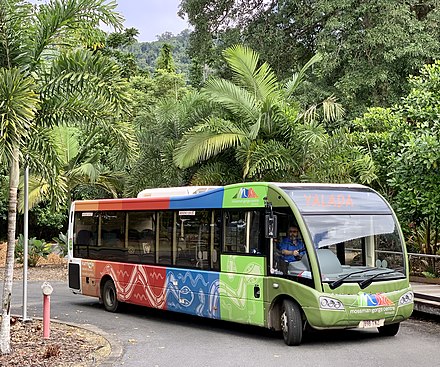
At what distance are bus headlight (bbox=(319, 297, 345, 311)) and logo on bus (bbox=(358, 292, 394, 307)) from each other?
14.1 inches

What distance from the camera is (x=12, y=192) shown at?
1091cm

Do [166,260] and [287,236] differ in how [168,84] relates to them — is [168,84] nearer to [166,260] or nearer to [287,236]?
[166,260]

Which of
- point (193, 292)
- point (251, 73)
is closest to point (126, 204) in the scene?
point (193, 292)

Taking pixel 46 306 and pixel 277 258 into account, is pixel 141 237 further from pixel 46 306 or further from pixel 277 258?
pixel 277 258

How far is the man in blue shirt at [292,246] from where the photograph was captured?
36.6 ft

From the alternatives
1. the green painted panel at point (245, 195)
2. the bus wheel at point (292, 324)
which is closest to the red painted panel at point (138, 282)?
the green painted panel at point (245, 195)

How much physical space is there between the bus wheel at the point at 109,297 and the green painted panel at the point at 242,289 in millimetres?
4137

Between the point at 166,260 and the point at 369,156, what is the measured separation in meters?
7.14

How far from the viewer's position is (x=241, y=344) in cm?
1144

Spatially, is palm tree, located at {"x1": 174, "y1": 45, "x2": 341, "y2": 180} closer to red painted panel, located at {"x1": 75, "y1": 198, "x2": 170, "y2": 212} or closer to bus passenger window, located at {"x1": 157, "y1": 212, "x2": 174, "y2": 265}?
red painted panel, located at {"x1": 75, "y1": 198, "x2": 170, "y2": 212}

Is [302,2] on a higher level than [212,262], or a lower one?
higher

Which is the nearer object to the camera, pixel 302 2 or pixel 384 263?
pixel 384 263

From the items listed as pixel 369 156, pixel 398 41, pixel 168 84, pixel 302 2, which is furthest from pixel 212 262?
pixel 168 84

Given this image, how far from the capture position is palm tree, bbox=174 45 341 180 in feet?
60.4
